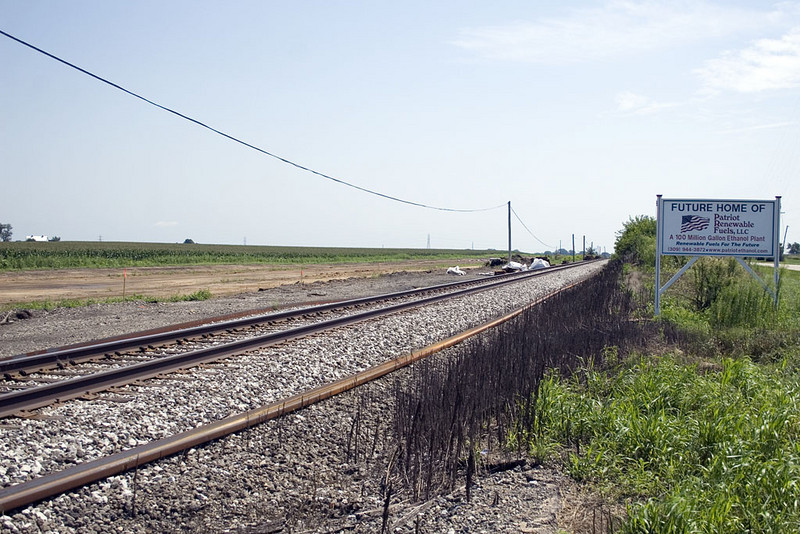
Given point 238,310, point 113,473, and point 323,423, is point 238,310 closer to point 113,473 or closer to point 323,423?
point 323,423

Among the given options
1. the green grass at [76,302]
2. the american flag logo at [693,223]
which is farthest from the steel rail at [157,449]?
the green grass at [76,302]

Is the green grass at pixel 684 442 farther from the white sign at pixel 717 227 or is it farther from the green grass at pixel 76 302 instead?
the green grass at pixel 76 302

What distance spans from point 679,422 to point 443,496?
109 inches

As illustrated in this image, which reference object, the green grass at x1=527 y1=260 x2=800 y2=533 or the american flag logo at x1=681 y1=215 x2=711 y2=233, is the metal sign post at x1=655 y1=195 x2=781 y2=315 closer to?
the american flag logo at x1=681 y1=215 x2=711 y2=233

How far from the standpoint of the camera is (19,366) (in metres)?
8.09

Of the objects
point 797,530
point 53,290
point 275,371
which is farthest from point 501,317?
point 53,290

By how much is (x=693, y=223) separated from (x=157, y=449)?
1221 centimetres

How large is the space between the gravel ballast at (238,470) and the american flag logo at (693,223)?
8.75 metres

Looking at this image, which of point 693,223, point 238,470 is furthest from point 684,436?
point 693,223

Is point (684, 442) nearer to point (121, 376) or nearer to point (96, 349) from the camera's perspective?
point (121, 376)

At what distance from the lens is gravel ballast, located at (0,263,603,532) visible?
14.1 feet

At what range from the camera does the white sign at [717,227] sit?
45.1 feet

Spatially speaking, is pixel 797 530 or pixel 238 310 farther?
pixel 238 310

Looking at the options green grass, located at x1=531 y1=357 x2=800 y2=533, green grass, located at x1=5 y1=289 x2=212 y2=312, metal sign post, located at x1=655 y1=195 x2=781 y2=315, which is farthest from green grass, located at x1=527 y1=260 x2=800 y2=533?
green grass, located at x1=5 y1=289 x2=212 y2=312
